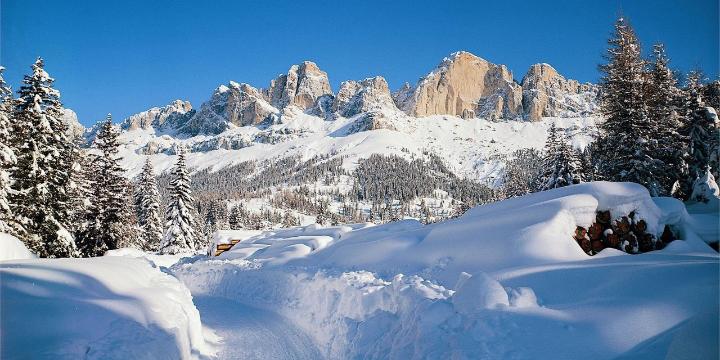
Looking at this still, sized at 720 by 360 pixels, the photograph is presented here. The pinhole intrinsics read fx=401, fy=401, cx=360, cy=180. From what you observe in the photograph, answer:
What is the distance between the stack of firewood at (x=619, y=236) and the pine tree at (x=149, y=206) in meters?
40.9

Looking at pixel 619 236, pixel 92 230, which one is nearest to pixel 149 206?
pixel 92 230

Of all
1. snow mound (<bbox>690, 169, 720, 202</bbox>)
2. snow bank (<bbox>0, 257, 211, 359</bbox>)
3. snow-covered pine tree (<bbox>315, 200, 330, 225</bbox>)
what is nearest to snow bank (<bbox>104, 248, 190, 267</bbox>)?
snow bank (<bbox>0, 257, 211, 359</bbox>)

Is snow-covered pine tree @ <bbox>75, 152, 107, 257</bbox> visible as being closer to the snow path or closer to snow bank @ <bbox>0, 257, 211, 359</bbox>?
the snow path

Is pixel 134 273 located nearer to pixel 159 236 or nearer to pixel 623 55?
pixel 623 55

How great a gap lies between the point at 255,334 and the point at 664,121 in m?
26.2

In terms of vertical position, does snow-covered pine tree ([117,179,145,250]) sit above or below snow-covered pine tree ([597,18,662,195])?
below

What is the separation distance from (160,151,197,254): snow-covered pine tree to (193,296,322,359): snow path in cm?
2915

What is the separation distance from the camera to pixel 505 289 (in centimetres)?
745

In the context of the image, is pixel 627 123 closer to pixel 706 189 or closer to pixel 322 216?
pixel 706 189

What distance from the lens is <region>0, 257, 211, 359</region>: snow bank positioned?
5.69m

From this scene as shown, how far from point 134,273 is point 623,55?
2699 centimetres

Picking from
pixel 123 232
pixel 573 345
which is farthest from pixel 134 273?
pixel 123 232

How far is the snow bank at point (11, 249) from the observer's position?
38.4 ft

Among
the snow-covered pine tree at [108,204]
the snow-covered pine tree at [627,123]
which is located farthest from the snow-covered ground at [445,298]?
the snow-covered pine tree at [108,204]
